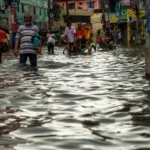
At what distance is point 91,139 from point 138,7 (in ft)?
126

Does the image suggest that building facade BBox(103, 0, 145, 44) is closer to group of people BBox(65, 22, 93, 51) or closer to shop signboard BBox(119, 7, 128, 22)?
shop signboard BBox(119, 7, 128, 22)

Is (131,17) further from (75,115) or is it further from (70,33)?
(75,115)

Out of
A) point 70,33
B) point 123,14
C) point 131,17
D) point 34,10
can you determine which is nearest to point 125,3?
point 123,14

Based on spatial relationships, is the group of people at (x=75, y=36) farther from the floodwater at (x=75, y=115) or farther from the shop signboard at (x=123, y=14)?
the shop signboard at (x=123, y=14)

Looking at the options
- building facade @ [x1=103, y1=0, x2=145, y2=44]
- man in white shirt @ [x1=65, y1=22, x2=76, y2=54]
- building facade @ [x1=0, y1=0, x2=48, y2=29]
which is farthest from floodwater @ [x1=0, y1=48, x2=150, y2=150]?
building facade @ [x1=0, y1=0, x2=48, y2=29]

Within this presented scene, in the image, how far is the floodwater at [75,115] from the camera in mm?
4023

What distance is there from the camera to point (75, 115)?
532cm

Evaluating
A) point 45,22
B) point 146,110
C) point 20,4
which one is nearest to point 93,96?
point 146,110

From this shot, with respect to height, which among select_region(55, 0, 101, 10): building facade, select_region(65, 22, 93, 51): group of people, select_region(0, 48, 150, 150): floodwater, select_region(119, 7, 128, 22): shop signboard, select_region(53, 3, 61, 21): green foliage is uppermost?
select_region(55, 0, 101, 10): building facade

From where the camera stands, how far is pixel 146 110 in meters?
5.56

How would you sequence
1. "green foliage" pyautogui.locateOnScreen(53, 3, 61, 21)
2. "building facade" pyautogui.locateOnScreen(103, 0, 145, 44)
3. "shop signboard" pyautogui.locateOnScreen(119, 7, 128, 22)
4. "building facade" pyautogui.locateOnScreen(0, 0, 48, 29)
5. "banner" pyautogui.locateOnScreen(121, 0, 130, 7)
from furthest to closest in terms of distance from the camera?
1. "green foliage" pyautogui.locateOnScreen(53, 3, 61, 21)
2. "building facade" pyautogui.locateOnScreen(0, 0, 48, 29)
3. "shop signboard" pyautogui.locateOnScreen(119, 7, 128, 22)
4. "banner" pyautogui.locateOnScreen(121, 0, 130, 7)
5. "building facade" pyautogui.locateOnScreen(103, 0, 145, 44)

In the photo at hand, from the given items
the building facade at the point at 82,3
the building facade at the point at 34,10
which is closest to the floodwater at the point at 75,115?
the building facade at the point at 34,10

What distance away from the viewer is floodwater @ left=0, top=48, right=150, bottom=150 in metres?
4.02

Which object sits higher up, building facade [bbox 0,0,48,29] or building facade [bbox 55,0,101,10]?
building facade [bbox 55,0,101,10]
